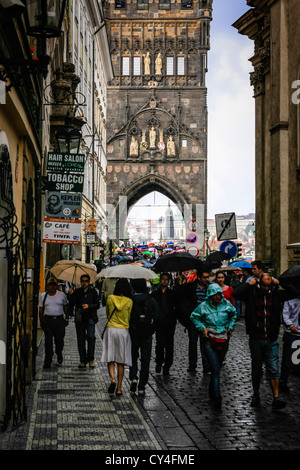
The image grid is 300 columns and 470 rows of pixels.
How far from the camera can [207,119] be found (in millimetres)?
64625

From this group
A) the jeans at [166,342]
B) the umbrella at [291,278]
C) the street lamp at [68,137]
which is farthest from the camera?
the street lamp at [68,137]

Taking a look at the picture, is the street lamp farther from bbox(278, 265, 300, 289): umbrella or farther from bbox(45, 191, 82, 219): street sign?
bbox(278, 265, 300, 289): umbrella

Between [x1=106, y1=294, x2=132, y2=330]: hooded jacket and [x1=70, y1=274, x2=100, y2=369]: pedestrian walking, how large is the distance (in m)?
2.61

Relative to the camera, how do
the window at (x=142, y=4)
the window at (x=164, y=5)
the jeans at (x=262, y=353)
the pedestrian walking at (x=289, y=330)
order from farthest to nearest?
the window at (x=142, y=4)
the window at (x=164, y=5)
the pedestrian walking at (x=289, y=330)
the jeans at (x=262, y=353)

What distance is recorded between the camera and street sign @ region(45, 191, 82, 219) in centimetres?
1546

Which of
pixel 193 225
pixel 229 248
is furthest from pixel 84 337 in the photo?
pixel 193 225

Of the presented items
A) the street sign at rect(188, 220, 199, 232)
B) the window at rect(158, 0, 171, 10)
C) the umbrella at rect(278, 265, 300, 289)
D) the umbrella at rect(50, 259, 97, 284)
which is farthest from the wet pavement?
the window at rect(158, 0, 171, 10)

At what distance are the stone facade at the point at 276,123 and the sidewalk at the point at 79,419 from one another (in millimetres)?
10600

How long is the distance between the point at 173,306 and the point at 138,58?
55.7 meters

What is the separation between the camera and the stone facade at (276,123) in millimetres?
21703

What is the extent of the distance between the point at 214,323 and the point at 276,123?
15985 mm

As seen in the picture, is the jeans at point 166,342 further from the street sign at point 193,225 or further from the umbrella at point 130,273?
the street sign at point 193,225

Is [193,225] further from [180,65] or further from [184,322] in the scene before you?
[180,65]

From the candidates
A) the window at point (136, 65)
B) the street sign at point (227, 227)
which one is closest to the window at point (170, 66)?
the window at point (136, 65)
